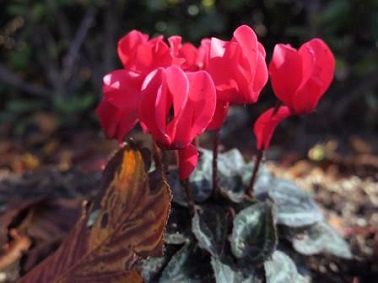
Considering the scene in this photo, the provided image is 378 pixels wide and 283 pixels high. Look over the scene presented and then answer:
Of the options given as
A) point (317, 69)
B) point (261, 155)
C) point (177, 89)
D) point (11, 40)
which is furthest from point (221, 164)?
point (11, 40)

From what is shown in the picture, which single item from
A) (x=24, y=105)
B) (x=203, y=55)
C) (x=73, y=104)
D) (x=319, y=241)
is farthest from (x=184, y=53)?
(x=24, y=105)

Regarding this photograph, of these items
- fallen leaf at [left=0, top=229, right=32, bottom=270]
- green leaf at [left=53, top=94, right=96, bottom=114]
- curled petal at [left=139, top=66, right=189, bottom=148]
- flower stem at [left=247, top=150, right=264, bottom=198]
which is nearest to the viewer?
curled petal at [left=139, top=66, right=189, bottom=148]

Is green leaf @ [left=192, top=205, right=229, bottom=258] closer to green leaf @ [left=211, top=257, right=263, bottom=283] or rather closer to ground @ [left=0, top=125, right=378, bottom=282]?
green leaf @ [left=211, top=257, right=263, bottom=283]

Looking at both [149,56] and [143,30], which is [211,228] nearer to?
[149,56]

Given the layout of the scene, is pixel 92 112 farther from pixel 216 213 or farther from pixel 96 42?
pixel 216 213

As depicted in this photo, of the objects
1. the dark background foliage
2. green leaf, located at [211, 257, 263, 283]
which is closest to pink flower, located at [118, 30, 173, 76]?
green leaf, located at [211, 257, 263, 283]

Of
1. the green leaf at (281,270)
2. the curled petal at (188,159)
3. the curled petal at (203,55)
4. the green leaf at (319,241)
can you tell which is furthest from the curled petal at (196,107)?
the green leaf at (319,241)

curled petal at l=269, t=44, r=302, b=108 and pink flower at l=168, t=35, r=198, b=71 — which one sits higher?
pink flower at l=168, t=35, r=198, b=71
